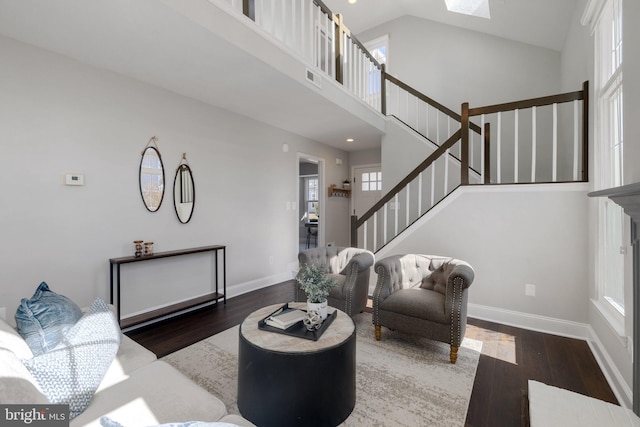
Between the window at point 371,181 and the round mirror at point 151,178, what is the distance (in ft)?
14.0

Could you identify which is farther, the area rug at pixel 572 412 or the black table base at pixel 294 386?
the black table base at pixel 294 386

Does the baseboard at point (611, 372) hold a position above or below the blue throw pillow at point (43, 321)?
below

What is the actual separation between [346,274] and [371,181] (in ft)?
11.8

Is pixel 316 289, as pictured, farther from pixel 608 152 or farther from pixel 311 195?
pixel 311 195

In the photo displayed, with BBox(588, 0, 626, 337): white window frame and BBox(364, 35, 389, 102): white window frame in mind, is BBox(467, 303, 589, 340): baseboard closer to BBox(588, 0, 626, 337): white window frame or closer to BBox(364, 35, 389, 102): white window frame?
BBox(588, 0, 626, 337): white window frame

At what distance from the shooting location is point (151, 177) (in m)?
3.24

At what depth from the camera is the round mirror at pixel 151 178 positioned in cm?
318

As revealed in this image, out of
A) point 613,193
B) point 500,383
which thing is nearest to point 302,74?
point 613,193

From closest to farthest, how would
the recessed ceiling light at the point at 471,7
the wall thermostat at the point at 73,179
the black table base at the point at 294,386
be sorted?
the black table base at the point at 294,386 → the wall thermostat at the point at 73,179 → the recessed ceiling light at the point at 471,7

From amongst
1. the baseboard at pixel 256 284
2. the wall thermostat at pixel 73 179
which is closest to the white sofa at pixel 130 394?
the wall thermostat at pixel 73 179

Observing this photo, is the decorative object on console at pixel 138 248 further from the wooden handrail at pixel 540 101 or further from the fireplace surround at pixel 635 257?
the wooden handrail at pixel 540 101

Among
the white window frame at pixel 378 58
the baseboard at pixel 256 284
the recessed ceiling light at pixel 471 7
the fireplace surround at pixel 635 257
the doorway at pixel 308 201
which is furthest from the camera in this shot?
the doorway at pixel 308 201

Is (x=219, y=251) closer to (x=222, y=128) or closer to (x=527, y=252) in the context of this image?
(x=222, y=128)

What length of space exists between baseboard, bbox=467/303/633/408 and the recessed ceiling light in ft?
13.7
